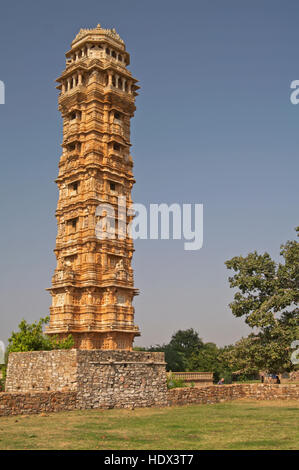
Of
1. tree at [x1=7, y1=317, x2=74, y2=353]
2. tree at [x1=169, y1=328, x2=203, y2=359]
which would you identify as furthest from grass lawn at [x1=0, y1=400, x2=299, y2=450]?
tree at [x1=169, y1=328, x2=203, y2=359]

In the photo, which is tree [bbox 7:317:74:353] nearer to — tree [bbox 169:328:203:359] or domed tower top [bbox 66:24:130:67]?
domed tower top [bbox 66:24:130:67]

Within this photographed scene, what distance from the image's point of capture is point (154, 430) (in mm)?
14047

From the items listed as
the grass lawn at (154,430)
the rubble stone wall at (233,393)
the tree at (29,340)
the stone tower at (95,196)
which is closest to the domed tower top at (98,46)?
the stone tower at (95,196)

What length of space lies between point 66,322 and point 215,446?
28.6 metres

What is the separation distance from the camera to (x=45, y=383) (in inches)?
841

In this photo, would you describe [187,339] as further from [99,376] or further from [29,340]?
[99,376]

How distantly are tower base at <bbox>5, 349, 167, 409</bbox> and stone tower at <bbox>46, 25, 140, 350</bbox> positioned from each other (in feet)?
51.7

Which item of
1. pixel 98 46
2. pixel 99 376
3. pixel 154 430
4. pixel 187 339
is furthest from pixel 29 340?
pixel 187 339

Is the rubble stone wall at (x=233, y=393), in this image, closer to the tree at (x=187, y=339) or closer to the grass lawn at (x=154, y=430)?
the grass lawn at (x=154, y=430)

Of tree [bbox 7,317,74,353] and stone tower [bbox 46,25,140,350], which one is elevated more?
stone tower [bbox 46,25,140,350]

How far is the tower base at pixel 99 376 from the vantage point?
1973cm

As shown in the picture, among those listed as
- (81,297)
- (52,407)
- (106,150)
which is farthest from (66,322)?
(52,407)

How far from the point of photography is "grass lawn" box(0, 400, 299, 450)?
38.5 ft

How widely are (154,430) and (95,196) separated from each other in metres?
29.6
